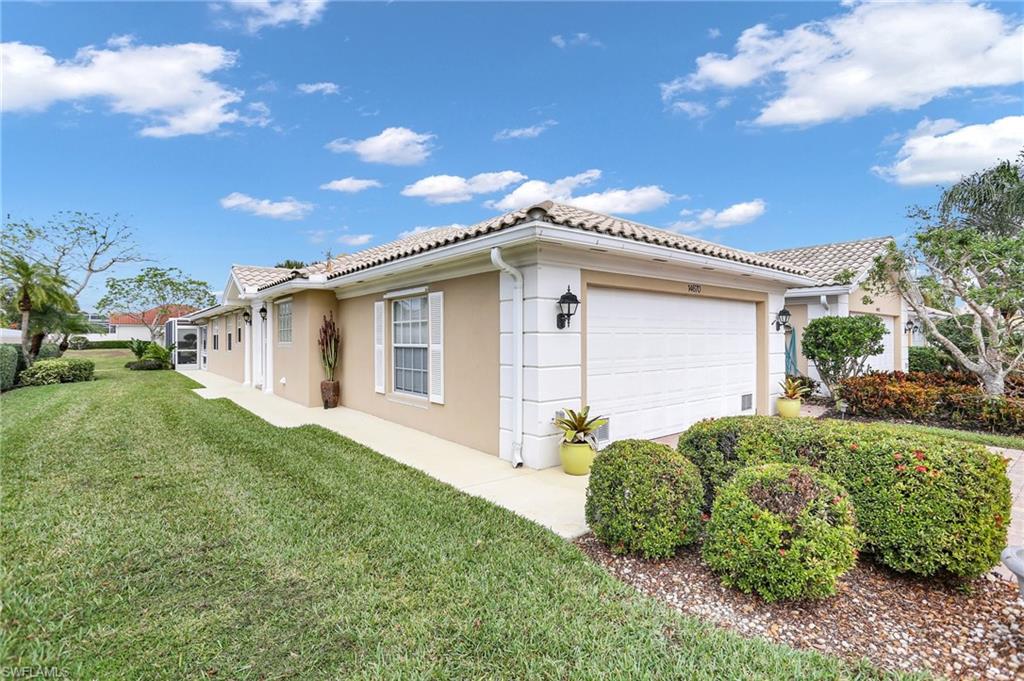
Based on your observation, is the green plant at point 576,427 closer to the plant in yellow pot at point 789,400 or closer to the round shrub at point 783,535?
the round shrub at point 783,535

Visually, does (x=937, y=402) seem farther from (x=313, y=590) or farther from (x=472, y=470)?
(x=313, y=590)

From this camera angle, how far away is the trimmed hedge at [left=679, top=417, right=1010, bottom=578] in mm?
3195

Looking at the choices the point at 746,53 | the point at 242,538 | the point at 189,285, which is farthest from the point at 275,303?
the point at 189,285

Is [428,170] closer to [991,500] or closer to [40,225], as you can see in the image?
[991,500]

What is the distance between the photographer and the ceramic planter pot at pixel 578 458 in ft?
20.6

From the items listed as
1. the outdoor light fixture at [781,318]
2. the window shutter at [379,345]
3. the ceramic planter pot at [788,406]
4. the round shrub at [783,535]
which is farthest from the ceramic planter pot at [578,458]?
the outdoor light fixture at [781,318]

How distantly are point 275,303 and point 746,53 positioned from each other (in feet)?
45.5

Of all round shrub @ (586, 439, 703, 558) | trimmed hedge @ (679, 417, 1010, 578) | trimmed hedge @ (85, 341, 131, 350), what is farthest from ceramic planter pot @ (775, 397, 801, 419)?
trimmed hedge @ (85, 341, 131, 350)

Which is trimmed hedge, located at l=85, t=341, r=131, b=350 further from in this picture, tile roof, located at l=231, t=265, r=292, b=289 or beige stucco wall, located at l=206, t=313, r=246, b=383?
tile roof, located at l=231, t=265, r=292, b=289

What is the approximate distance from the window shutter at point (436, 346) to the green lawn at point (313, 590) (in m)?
2.45

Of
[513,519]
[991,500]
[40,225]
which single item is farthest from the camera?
[40,225]

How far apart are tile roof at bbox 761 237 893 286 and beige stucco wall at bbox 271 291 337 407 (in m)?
12.9

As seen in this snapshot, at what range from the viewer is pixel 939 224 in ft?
37.7

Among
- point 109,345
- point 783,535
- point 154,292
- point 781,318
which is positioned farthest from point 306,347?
point 109,345
